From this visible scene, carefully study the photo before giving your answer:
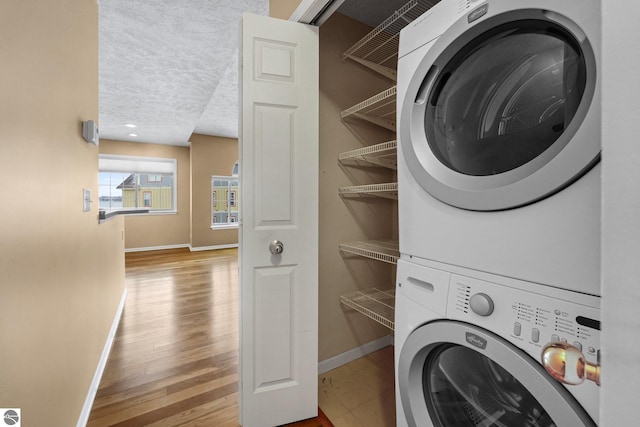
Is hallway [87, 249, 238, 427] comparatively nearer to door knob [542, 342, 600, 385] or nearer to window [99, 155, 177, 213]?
door knob [542, 342, 600, 385]

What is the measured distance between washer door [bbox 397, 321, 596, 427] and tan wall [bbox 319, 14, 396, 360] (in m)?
1.04

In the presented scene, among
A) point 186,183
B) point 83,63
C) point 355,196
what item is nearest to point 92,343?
point 83,63

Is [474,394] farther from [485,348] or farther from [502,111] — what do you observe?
[502,111]

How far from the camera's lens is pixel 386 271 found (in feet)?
7.23

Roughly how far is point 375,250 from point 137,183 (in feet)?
21.8

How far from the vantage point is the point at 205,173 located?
21.2 ft

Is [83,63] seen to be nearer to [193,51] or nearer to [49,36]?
[49,36]

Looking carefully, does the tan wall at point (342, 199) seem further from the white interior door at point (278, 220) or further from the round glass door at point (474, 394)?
Result: the round glass door at point (474, 394)

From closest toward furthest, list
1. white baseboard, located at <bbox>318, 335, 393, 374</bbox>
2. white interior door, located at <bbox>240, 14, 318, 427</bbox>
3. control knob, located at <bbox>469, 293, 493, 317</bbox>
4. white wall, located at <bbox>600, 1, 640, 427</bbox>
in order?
white wall, located at <bbox>600, 1, 640, 427</bbox>, control knob, located at <bbox>469, 293, 493, 317</bbox>, white interior door, located at <bbox>240, 14, 318, 427</bbox>, white baseboard, located at <bbox>318, 335, 393, 374</bbox>

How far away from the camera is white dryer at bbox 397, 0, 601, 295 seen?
0.54 metres

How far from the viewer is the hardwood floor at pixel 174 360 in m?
1.51

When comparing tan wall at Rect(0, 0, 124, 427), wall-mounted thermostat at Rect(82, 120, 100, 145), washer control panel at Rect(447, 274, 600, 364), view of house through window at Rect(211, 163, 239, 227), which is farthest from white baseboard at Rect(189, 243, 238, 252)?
washer control panel at Rect(447, 274, 600, 364)

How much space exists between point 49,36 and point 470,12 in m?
1.48

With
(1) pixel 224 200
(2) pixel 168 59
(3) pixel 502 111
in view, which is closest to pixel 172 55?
(2) pixel 168 59
